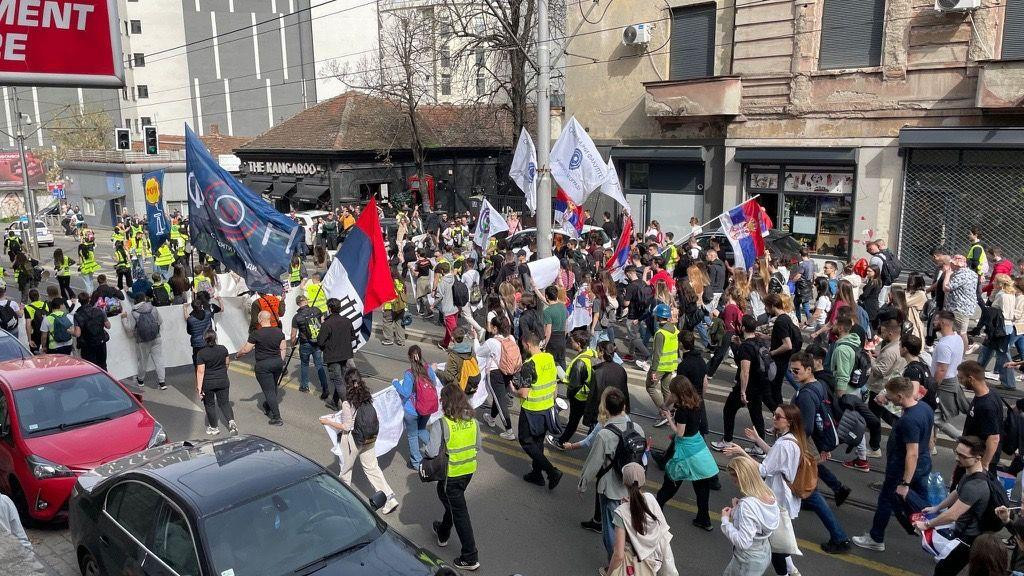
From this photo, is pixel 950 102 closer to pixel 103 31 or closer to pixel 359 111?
pixel 103 31

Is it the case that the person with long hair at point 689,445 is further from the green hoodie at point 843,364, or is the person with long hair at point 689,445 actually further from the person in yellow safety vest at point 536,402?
the green hoodie at point 843,364

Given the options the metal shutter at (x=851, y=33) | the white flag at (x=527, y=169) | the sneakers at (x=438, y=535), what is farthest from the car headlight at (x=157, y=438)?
the metal shutter at (x=851, y=33)

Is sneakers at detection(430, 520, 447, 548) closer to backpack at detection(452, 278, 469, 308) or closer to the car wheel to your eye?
the car wheel

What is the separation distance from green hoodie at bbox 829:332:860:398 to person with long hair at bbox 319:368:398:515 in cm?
496

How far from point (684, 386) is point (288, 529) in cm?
362

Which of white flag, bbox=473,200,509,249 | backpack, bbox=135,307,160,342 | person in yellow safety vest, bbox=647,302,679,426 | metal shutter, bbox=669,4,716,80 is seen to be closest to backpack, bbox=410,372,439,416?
person in yellow safety vest, bbox=647,302,679,426

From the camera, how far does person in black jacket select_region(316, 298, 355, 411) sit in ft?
34.0

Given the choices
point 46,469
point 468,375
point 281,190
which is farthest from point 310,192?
point 46,469

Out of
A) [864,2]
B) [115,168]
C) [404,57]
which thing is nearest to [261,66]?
[115,168]

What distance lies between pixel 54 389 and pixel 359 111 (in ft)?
107

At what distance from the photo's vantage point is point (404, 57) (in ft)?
108

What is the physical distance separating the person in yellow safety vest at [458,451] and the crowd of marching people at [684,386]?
0.7 inches

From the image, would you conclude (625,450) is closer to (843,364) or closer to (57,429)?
(843,364)

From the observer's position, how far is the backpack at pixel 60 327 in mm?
11836
